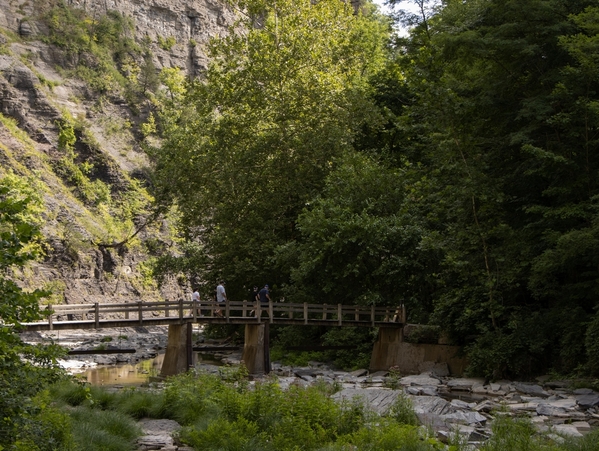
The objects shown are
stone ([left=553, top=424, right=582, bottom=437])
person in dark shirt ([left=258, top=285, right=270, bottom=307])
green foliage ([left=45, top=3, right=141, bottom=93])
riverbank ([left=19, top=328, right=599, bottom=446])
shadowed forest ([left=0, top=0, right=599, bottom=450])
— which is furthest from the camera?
green foliage ([left=45, top=3, right=141, bottom=93])

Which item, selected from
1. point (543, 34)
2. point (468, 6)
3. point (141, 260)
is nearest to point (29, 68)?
point (141, 260)

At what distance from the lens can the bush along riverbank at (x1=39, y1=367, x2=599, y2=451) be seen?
39.1 feet

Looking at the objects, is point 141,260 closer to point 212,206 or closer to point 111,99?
point 111,99

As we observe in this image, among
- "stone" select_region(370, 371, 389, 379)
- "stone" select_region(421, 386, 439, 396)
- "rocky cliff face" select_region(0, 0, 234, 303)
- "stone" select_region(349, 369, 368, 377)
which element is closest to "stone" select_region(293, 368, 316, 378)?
"stone" select_region(349, 369, 368, 377)

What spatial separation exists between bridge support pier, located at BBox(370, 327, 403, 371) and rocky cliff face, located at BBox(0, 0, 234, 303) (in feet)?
71.4

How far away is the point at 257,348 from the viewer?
85.7 ft

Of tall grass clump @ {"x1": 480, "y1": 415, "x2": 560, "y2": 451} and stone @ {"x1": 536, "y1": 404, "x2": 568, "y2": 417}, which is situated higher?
tall grass clump @ {"x1": 480, "y1": 415, "x2": 560, "y2": 451}

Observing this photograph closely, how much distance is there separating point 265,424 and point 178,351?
11.6 meters

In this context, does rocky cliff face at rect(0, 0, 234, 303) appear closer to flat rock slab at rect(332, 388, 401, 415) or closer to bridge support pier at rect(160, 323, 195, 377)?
bridge support pier at rect(160, 323, 195, 377)

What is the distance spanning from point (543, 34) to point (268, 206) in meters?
14.5

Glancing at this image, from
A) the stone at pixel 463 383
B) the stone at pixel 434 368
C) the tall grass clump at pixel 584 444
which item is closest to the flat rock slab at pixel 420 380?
the stone at pixel 463 383

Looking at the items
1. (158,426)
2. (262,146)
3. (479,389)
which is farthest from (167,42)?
(158,426)

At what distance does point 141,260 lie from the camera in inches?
2156

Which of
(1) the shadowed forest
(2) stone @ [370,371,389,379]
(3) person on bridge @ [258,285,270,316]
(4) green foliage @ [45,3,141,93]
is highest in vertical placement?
(4) green foliage @ [45,3,141,93]
